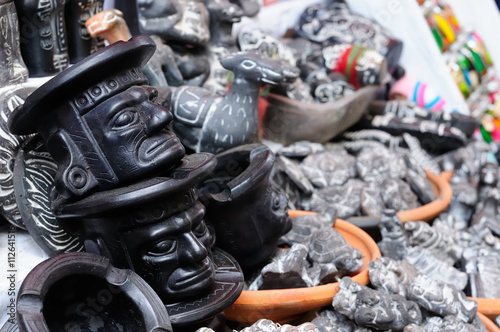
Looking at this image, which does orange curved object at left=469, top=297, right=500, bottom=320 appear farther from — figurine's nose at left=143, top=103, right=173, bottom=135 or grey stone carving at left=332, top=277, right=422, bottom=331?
figurine's nose at left=143, top=103, right=173, bottom=135

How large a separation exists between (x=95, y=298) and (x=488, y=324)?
3.31ft

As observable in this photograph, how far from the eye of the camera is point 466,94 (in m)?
3.22

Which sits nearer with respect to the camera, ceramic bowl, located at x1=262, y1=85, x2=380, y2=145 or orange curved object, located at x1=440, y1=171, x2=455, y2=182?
ceramic bowl, located at x1=262, y1=85, x2=380, y2=145

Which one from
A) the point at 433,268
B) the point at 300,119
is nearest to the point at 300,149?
the point at 300,119

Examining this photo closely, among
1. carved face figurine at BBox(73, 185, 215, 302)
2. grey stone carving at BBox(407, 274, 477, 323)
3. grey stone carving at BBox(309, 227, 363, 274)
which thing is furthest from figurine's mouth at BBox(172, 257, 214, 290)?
grey stone carving at BBox(407, 274, 477, 323)

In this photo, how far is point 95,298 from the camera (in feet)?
3.67

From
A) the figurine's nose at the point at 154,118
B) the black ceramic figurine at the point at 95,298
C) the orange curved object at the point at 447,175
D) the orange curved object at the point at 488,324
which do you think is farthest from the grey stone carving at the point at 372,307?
the orange curved object at the point at 447,175

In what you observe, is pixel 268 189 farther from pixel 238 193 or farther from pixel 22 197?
pixel 22 197

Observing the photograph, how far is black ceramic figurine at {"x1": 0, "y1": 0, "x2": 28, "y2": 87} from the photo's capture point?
1.31 m

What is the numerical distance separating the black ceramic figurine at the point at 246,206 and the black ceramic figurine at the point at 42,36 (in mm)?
500

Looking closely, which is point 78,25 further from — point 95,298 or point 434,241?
point 434,241

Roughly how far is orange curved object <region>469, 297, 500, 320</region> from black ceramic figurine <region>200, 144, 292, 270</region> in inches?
22.7

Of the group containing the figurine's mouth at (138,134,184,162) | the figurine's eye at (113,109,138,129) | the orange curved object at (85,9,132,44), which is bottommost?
the figurine's mouth at (138,134,184,162)

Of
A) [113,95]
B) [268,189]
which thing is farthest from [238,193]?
[113,95]
